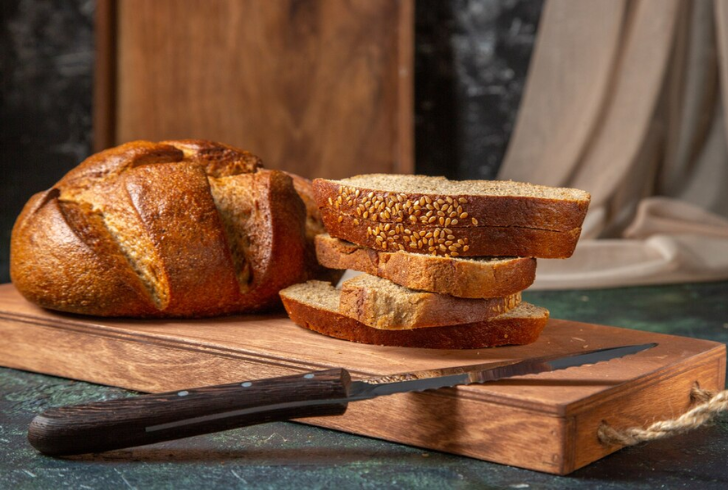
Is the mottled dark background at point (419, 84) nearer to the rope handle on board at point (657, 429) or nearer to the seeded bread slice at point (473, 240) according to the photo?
the seeded bread slice at point (473, 240)

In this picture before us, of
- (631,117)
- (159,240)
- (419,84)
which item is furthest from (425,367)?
(419,84)

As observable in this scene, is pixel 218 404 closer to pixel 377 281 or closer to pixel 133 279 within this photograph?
pixel 377 281

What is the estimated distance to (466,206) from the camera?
5.59ft

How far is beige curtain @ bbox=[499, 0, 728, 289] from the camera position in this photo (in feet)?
12.5

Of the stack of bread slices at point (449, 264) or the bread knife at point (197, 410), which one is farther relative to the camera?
the stack of bread slices at point (449, 264)

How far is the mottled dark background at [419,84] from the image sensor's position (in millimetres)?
4121

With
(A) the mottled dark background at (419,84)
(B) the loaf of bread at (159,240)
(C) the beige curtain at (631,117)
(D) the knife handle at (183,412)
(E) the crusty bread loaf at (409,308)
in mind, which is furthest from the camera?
(A) the mottled dark background at (419,84)

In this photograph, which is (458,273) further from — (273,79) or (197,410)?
(273,79)

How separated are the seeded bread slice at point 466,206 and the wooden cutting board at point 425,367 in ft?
0.80

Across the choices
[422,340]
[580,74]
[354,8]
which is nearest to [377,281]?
[422,340]

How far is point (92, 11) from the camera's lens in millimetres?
4098

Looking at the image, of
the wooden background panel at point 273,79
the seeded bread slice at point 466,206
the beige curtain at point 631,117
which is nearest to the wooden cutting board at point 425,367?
the seeded bread slice at point 466,206

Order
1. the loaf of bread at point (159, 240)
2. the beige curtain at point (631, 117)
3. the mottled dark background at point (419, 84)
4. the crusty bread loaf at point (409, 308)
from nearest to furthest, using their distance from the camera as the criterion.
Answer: the crusty bread loaf at point (409, 308), the loaf of bread at point (159, 240), the beige curtain at point (631, 117), the mottled dark background at point (419, 84)

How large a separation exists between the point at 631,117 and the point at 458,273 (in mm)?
2490
